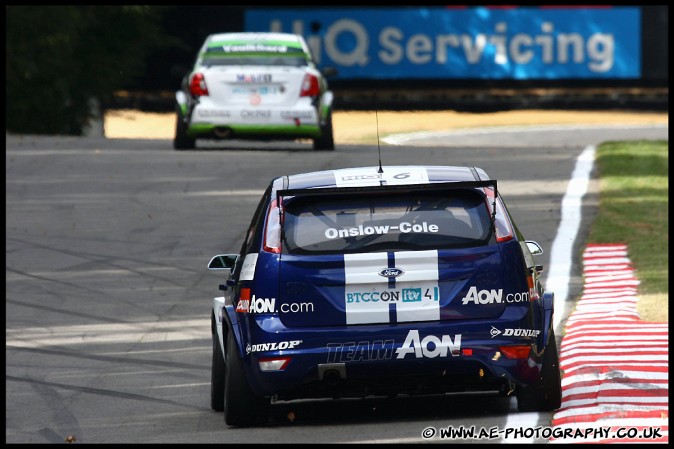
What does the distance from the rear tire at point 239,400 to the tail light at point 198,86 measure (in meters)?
15.5

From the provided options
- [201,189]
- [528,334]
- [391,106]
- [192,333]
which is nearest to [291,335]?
[528,334]

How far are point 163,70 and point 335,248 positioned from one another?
113 ft

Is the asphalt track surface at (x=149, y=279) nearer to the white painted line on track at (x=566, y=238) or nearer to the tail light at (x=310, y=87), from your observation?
the white painted line on track at (x=566, y=238)

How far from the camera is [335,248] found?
9.40m

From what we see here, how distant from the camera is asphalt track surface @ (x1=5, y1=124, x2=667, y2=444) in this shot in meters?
9.88

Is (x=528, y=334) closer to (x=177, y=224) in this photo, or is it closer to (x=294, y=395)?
(x=294, y=395)

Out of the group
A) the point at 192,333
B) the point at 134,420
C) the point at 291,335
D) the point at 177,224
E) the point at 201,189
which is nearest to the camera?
the point at 291,335

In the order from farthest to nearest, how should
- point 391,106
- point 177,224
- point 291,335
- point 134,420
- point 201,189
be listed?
point 391,106 → point 201,189 → point 177,224 → point 134,420 → point 291,335

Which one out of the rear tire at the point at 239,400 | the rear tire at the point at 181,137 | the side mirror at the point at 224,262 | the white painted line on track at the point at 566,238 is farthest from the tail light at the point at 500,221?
the rear tire at the point at 181,137

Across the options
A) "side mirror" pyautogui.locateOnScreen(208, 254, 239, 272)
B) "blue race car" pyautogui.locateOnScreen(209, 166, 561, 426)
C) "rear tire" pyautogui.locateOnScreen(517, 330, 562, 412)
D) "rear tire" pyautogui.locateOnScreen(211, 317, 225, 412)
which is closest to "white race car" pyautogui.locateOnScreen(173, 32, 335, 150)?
"side mirror" pyautogui.locateOnScreen(208, 254, 239, 272)

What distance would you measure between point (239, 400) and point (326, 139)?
54.0 feet

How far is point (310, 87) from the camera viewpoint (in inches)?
987

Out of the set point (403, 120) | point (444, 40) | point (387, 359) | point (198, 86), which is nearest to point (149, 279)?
point (387, 359)

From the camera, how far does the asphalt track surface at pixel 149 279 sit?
9.88 m
